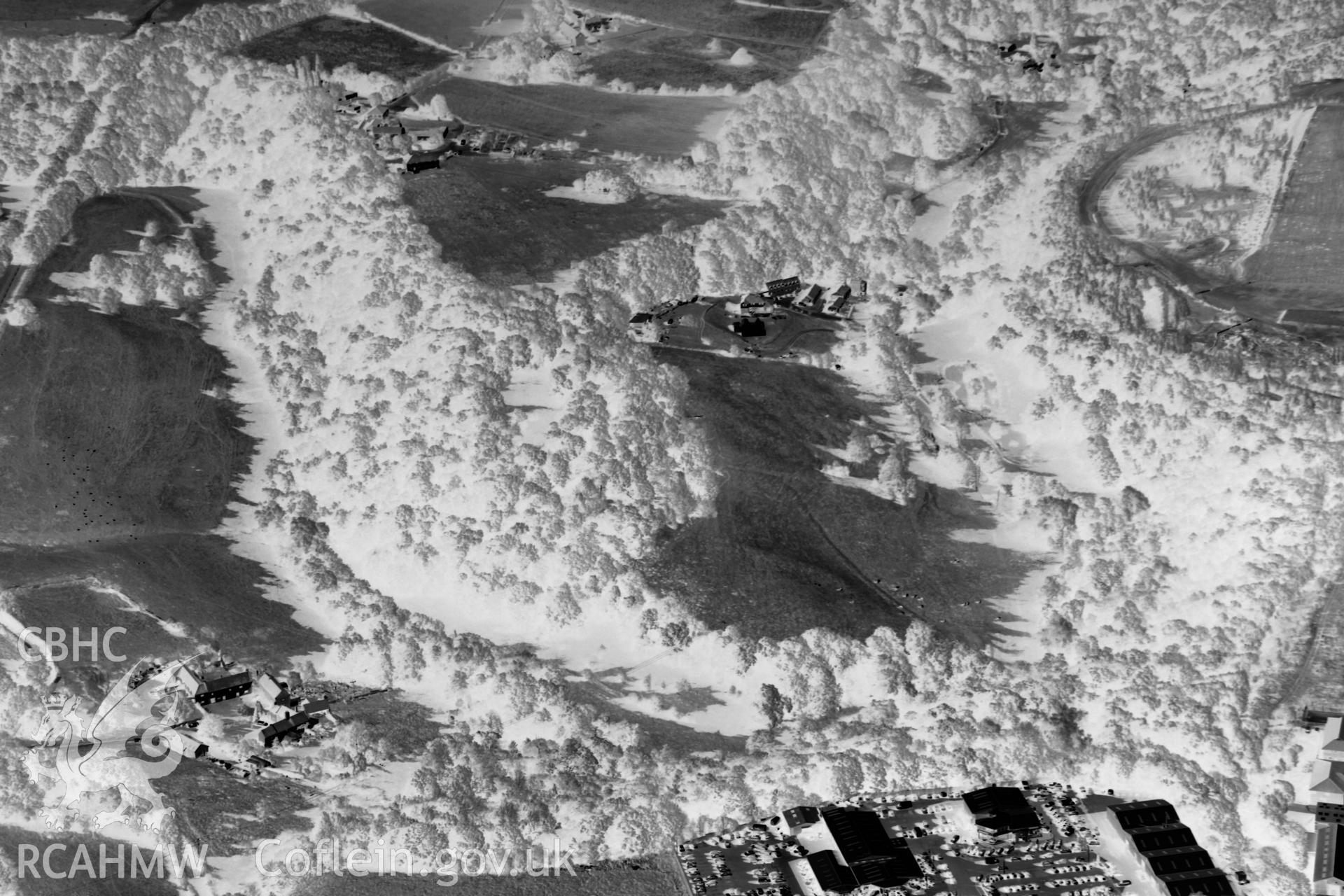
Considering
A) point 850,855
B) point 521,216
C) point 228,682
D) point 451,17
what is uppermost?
point 451,17

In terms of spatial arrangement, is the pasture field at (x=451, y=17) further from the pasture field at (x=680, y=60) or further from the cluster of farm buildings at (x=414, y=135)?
the cluster of farm buildings at (x=414, y=135)

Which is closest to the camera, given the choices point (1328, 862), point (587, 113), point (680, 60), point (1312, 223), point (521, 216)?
point (1328, 862)

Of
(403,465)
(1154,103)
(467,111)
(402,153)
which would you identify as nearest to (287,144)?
(402,153)

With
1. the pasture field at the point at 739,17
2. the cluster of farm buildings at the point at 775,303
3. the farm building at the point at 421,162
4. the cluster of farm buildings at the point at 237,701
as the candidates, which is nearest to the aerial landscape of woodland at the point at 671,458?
the cluster of farm buildings at the point at 237,701

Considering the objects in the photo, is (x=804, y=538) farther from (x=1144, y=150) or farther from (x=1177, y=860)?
(x=1144, y=150)

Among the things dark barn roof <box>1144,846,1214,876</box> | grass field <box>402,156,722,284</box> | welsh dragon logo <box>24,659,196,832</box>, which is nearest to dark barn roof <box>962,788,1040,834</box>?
dark barn roof <box>1144,846,1214,876</box>

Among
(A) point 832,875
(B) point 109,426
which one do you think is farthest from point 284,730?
(A) point 832,875
